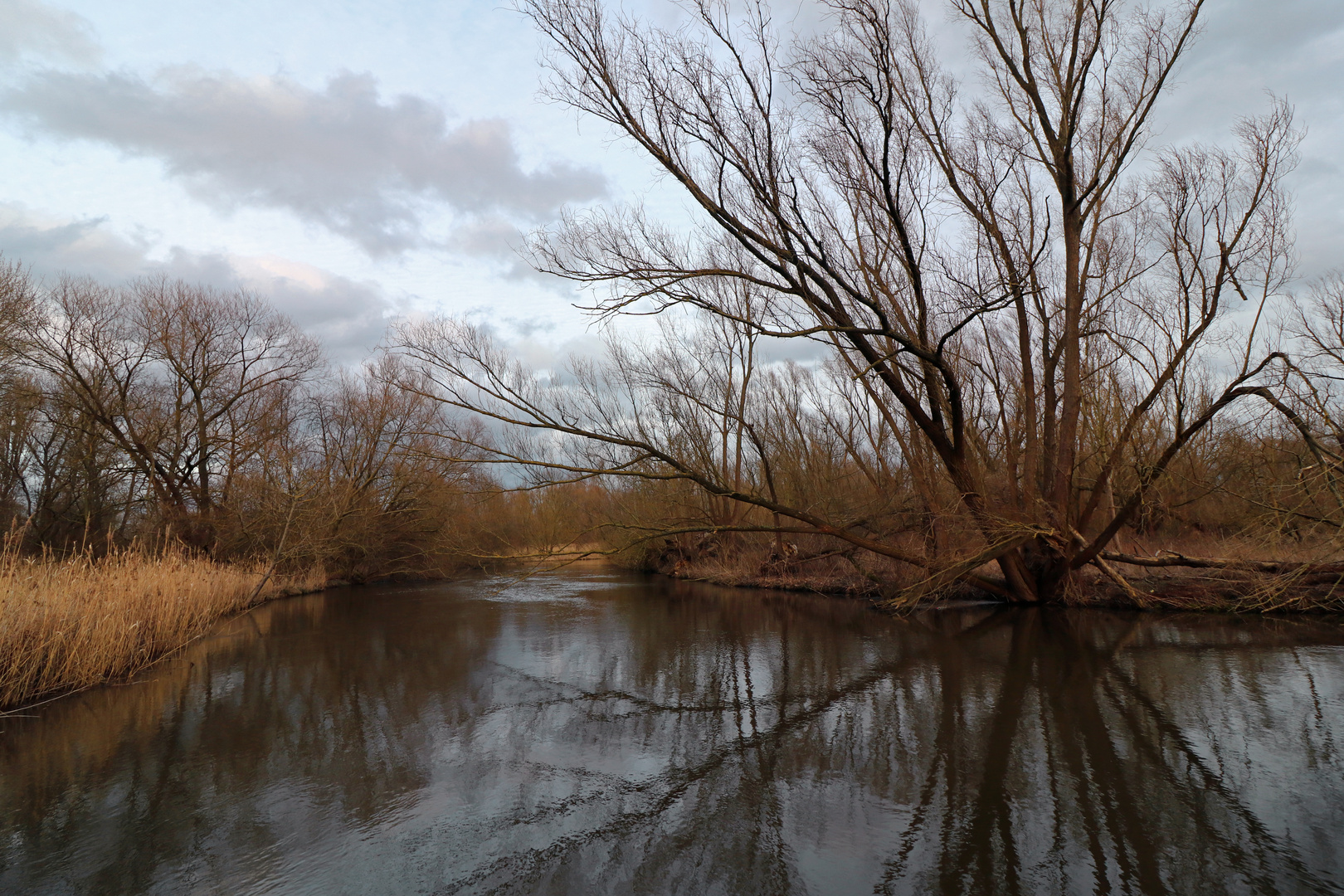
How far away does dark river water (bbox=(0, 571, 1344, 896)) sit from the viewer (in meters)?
3.71

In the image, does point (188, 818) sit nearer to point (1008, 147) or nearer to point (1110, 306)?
point (1008, 147)

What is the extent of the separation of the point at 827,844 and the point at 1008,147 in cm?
1238

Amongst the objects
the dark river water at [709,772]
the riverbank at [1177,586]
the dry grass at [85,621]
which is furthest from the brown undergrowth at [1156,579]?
the dry grass at [85,621]

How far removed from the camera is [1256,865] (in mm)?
3604

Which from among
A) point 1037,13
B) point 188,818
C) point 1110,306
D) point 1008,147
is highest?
point 1037,13

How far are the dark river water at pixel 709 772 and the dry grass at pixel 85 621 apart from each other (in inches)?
16.2

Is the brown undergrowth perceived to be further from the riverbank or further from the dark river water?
the dark river water

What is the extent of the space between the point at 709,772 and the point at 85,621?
734cm

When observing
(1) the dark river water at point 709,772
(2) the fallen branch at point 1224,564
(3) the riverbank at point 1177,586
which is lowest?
(1) the dark river water at point 709,772

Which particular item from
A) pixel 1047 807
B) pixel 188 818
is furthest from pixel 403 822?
pixel 1047 807

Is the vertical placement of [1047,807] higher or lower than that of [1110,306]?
lower

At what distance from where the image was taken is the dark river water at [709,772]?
3711mm

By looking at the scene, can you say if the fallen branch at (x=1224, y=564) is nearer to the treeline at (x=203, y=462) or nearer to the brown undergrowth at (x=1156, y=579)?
the brown undergrowth at (x=1156, y=579)

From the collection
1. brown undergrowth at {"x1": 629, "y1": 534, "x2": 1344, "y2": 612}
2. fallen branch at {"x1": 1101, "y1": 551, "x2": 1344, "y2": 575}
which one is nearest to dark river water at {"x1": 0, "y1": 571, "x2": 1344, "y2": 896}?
fallen branch at {"x1": 1101, "y1": 551, "x2": 1344, "y2": 575}
